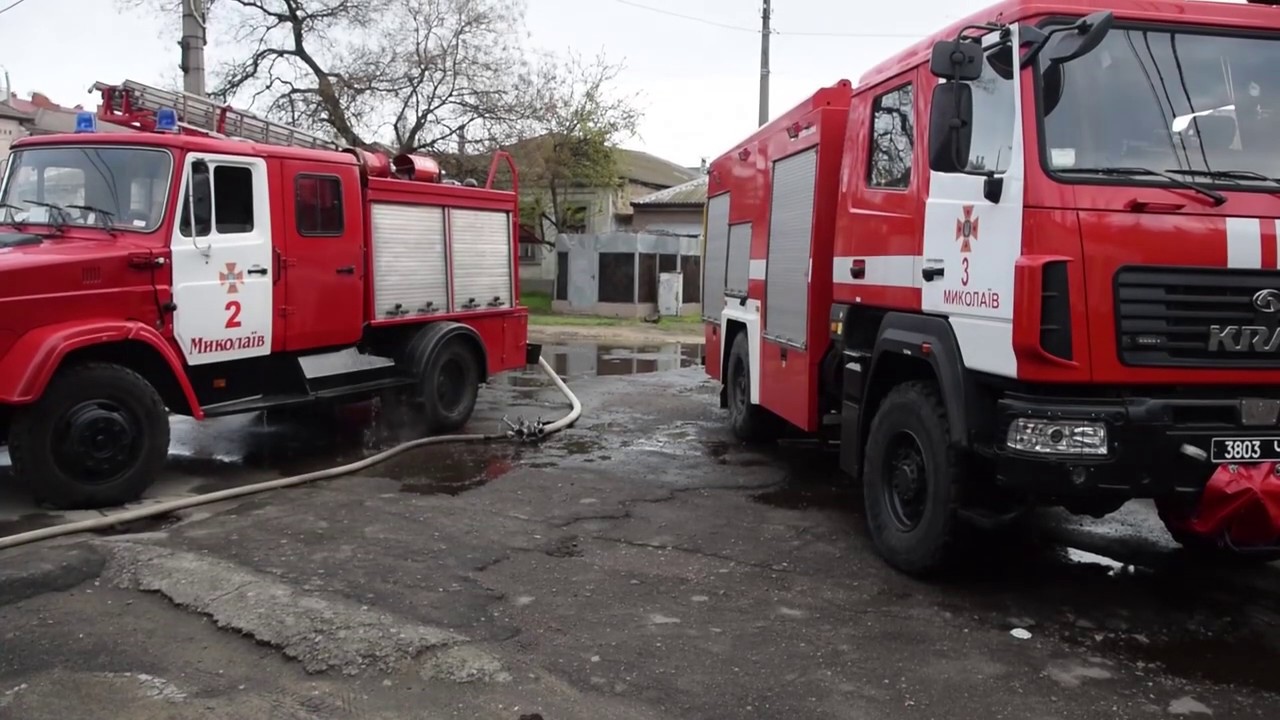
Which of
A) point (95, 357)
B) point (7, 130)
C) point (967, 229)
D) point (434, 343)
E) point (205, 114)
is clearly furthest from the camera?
point (7, 130)

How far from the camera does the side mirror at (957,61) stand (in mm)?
4668

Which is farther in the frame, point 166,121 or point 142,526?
point 166,121

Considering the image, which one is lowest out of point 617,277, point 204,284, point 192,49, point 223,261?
point 617,277

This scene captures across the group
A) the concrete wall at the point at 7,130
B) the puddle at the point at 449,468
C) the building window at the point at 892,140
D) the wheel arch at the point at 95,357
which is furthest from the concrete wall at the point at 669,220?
the building window at the point at 892,140

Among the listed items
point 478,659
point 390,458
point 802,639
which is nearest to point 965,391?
point 802,639

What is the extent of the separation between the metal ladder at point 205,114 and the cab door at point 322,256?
30.6 inches

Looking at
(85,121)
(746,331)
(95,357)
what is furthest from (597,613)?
(85,121)

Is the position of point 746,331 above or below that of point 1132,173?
below

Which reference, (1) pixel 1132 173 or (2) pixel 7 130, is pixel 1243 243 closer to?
(1) pixel 1132 173

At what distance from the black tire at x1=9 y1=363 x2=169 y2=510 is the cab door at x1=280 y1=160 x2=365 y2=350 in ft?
5.46

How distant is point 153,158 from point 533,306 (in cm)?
2107

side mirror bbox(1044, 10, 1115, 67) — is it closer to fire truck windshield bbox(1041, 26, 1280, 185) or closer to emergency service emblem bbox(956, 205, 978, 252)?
fire truck windshield bbox(1041, 26, 1280, 185)

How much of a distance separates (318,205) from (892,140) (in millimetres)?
4941

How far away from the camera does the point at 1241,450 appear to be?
14.6 ft
